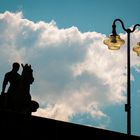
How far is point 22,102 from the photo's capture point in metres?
17.0

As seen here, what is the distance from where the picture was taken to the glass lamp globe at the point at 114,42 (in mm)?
18000

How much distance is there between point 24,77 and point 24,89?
0.42m

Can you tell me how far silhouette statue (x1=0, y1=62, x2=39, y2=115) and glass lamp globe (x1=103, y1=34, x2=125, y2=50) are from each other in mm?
3000

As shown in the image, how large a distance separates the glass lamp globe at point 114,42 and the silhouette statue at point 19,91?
9.84 ft

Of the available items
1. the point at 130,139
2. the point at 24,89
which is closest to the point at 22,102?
the point at 24,89

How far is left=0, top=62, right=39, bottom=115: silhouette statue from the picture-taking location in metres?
16.9

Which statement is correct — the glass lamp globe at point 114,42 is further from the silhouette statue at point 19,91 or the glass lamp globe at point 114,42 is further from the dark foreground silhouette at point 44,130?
the dark foreground silhouette at point 44,130

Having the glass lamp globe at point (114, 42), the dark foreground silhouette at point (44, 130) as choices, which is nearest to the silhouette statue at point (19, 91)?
the glass lamp globe at point (114, 42)

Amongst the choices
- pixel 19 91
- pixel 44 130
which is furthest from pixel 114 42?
pixel 44 130

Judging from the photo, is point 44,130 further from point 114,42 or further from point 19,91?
point 114,42

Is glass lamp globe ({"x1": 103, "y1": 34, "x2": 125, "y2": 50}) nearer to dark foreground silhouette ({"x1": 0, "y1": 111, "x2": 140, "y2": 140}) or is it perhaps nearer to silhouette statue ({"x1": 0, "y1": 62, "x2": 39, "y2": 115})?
silhouette statue ({"x1": 0, "y1": 62, "x2": 39, "y2": 115})

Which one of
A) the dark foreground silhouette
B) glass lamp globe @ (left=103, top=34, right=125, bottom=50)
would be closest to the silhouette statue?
glass lamp globe @ (left=103, top=34, right=125, bottom=50)

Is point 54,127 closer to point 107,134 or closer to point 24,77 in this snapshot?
point 107,134

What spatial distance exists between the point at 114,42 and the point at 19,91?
387cm
